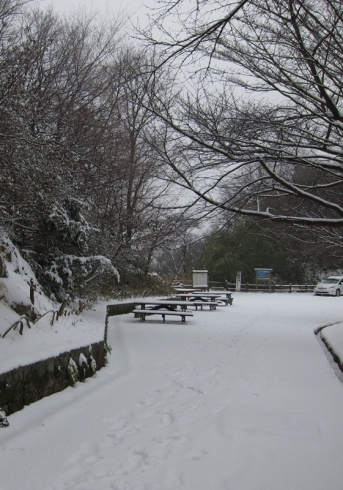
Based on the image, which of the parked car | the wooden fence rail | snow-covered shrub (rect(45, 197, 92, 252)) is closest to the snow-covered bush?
snow-covered shrub (rect(45, 197, 92, 252))

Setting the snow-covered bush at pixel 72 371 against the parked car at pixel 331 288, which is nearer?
the snow-covered bush at pixel 72 371

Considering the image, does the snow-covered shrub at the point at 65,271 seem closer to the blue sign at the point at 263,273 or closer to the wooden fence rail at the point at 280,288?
the blue sign at the point at 263,273

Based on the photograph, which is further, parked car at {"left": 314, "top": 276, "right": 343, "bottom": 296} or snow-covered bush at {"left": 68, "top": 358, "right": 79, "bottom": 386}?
parked car at {"left": 314, "top": 276, "right": 343, "bottom": 296}

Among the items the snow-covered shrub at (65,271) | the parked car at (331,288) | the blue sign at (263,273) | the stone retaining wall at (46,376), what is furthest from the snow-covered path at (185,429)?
the blue sign at (263,273)

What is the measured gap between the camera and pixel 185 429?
437 centimetres

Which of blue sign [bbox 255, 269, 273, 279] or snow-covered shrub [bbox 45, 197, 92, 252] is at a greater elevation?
snow-covered shrub [bbox 45, 197, 92, 252]

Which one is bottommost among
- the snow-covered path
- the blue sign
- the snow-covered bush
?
the snow-covered path

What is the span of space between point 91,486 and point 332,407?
10.0 ft

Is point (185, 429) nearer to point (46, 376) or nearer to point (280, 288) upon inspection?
point (46, 376)

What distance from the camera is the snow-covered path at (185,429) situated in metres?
3.34

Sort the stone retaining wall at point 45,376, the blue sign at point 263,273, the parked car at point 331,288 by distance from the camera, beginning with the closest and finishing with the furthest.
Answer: the stone retaining wall at point 45,376
the parked car at point 331,288
the blue sign at point 263,273

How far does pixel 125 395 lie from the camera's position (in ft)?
18.2

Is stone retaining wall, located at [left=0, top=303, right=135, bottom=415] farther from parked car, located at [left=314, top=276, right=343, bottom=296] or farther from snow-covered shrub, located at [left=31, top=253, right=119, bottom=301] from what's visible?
parked car, located at [left=314, top=276, right=343, bottom=296]

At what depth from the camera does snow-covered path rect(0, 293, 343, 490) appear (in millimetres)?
3340
